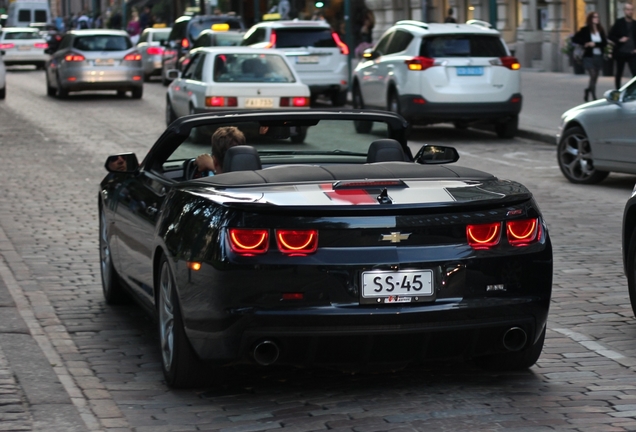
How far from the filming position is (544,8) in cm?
3812

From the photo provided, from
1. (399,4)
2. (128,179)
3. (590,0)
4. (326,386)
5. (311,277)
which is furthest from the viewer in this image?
(399,4)

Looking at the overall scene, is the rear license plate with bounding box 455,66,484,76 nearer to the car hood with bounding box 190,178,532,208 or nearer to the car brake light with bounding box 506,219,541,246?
the car hood with bounding box 190,178,532,208

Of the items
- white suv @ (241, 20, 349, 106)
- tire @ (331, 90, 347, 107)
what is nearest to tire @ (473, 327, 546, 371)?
white suv @ (241, 20, 349, 106)

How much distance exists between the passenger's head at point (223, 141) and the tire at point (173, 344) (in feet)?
2.79

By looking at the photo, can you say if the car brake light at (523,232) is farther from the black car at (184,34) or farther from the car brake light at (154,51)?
the car brake light at (154,51)

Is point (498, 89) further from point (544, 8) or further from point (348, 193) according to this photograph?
point (544, 8)

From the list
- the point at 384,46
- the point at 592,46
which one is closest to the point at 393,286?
the point at 384,46

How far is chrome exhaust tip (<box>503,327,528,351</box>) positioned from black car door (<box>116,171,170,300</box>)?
176cm

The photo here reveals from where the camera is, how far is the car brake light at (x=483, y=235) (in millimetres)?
5859

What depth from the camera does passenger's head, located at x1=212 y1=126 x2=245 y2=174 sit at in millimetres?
7156

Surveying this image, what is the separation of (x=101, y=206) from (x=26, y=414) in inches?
124

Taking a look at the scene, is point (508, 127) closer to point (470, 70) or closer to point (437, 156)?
point (470, 70)

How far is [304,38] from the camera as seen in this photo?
28.4 metres

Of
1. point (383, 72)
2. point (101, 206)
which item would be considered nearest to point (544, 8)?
point (383, 72)
